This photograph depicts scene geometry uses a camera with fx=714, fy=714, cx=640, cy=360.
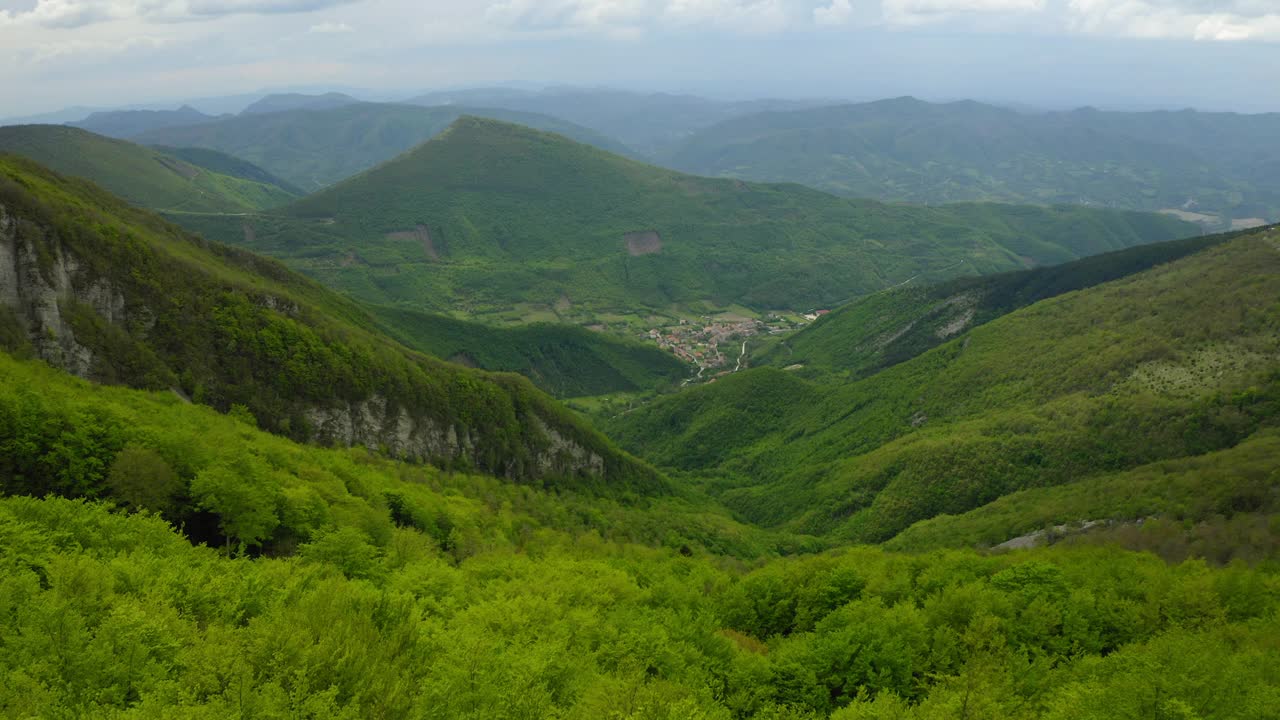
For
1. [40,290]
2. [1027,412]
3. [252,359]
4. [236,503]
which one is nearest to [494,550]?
[236,503]

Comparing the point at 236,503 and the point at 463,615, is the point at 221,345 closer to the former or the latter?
the point at 236,503

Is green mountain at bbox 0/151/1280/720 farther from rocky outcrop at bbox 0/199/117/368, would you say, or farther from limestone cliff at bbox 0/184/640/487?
limestone cliff at bbox 0/184/640/487

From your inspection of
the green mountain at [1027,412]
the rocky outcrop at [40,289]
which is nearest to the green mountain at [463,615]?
the rocky outcrop at [40,289]

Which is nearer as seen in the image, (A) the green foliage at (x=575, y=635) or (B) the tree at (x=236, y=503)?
(A) the green foliage at (x=575, y=635)

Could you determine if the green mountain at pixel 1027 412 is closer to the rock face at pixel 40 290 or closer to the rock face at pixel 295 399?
the rock face at pixel 295 399

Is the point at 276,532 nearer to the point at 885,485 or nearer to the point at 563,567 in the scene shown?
the point at 563,567

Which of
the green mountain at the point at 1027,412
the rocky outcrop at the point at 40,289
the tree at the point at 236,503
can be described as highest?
the rocky outcrop at the point at 40,289

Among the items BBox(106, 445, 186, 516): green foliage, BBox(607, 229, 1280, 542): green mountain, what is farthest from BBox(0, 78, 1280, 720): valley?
BBox(607, 229, 1280, 542): green mountain
